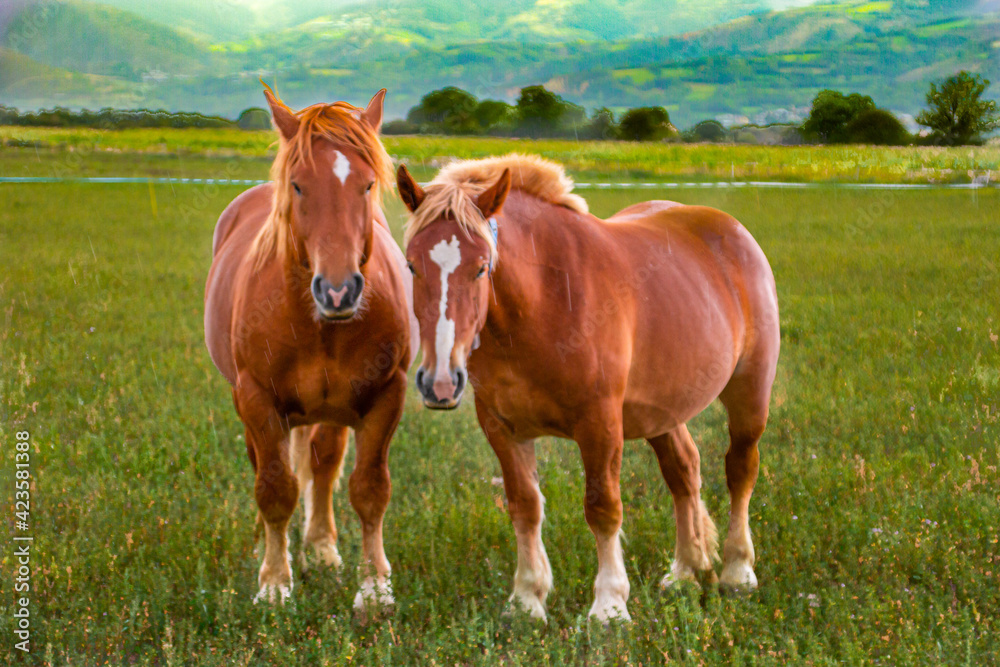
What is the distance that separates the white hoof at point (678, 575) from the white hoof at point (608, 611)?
0.56 metres

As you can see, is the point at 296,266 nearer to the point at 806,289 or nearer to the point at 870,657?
the point at 870,657

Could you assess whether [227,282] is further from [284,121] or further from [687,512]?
[687,512]

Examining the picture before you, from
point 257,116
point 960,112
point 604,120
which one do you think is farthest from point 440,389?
point 960,112

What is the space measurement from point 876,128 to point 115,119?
25.9m

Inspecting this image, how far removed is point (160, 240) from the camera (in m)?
20.8

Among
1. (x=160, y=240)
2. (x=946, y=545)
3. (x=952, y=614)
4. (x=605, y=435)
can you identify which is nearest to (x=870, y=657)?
(x=952, y=614)

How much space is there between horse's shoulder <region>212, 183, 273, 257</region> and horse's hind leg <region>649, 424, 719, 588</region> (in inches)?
Result: 136

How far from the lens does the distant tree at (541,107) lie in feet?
69.7

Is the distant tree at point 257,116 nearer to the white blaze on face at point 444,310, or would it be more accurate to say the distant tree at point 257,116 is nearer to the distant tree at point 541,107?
the white blaze on face at point 444,310

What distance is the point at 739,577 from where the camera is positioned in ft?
15.8

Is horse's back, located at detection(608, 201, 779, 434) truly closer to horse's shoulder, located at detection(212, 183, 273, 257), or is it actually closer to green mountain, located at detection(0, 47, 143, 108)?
horse's shoulder, located at detection(212, 183, 273, 257)

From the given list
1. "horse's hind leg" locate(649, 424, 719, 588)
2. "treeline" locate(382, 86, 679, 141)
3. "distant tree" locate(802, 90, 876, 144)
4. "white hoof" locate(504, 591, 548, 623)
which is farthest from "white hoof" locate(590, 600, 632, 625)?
"treeline" locate(382, 86, 679, 141)

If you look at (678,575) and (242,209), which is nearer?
(678,575)

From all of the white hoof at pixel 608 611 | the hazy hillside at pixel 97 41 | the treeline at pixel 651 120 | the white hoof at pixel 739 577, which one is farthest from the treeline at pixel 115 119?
the white hoof at pixel 608 611
